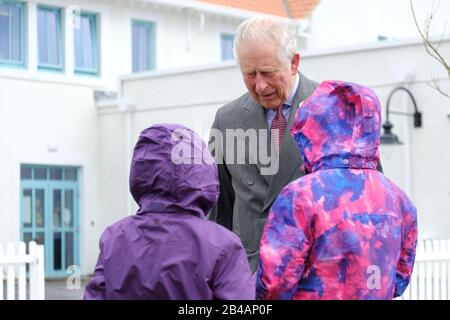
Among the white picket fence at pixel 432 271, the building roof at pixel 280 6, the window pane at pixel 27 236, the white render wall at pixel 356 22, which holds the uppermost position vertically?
the building roof at pixel 280 6

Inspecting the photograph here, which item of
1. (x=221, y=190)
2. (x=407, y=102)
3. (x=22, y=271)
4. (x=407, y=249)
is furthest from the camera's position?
(x=407, y=102)

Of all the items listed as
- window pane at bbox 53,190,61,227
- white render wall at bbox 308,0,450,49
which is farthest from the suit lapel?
white render wall at bbox 308,0,450,49

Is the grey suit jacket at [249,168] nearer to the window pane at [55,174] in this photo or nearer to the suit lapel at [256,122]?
the suit lapel at [256,122]

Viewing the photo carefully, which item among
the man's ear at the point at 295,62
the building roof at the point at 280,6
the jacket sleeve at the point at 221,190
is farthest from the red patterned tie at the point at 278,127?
the building roof at the point at 280,6

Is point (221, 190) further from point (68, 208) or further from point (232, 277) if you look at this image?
point (68, 208)

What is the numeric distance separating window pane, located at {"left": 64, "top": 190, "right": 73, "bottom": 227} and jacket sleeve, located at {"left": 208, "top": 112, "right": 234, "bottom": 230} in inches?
685

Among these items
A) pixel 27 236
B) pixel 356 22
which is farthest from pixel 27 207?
pixel 356 22

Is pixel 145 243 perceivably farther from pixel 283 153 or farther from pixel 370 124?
pixel 283 153

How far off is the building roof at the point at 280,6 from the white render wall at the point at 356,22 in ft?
0.86

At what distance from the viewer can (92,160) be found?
22.3 metres

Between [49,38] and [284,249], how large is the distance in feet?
62.5

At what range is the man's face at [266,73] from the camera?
4.07m

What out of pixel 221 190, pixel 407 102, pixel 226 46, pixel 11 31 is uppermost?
pixel 226 46

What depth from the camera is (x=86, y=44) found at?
22406 millimetres
